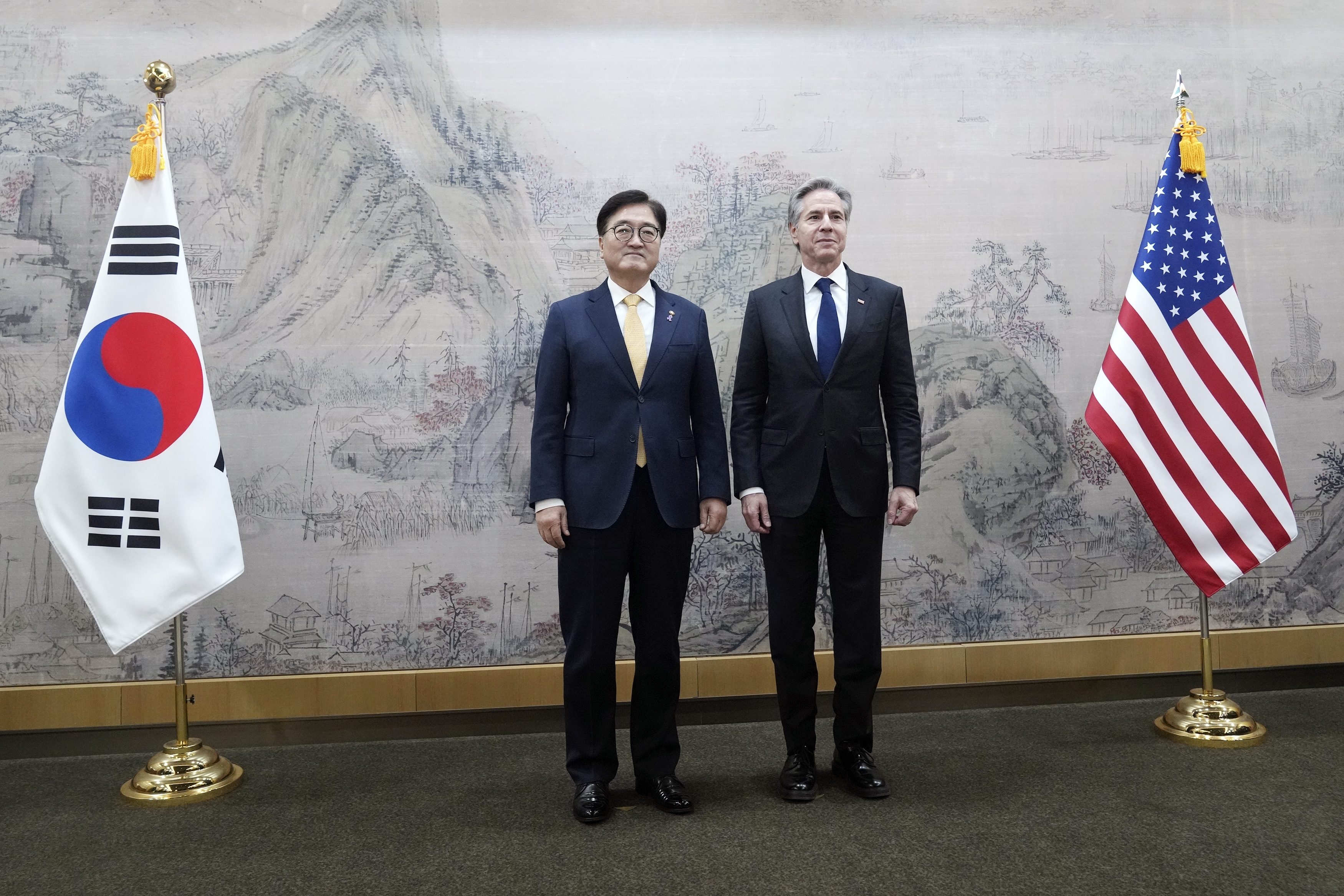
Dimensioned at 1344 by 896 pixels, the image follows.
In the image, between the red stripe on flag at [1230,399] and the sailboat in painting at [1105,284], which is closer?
the red stripe on flag at [1230,399]

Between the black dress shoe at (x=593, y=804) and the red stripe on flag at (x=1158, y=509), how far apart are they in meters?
1.94

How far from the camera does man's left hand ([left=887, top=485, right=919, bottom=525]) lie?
2.44 m

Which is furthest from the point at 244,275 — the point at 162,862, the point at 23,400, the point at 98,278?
the point at 162,862

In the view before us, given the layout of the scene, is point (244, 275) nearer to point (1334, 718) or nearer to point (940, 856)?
point (940, 856)

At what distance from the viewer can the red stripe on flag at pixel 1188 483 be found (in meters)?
2.87

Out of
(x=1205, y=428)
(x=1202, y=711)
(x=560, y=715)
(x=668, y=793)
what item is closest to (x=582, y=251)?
(x=560, y=715)

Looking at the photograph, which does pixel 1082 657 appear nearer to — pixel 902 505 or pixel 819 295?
pixel 902 505

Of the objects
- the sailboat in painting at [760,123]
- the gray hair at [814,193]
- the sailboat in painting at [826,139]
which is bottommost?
the gray hair at [814,193]

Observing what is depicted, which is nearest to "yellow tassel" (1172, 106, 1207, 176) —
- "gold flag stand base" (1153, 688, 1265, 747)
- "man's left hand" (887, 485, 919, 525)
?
"man's left hand" (887, 485, 919, 525)

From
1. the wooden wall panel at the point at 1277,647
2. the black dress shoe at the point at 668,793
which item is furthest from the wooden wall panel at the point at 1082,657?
the black dress shoe at the point at 668,793

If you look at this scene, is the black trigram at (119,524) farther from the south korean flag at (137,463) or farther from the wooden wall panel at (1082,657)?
the wooden wall panel at (1082,657)

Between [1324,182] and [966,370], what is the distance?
1662 mm

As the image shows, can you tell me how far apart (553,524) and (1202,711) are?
2.31m

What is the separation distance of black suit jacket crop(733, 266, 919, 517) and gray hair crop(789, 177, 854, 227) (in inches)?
6.8
